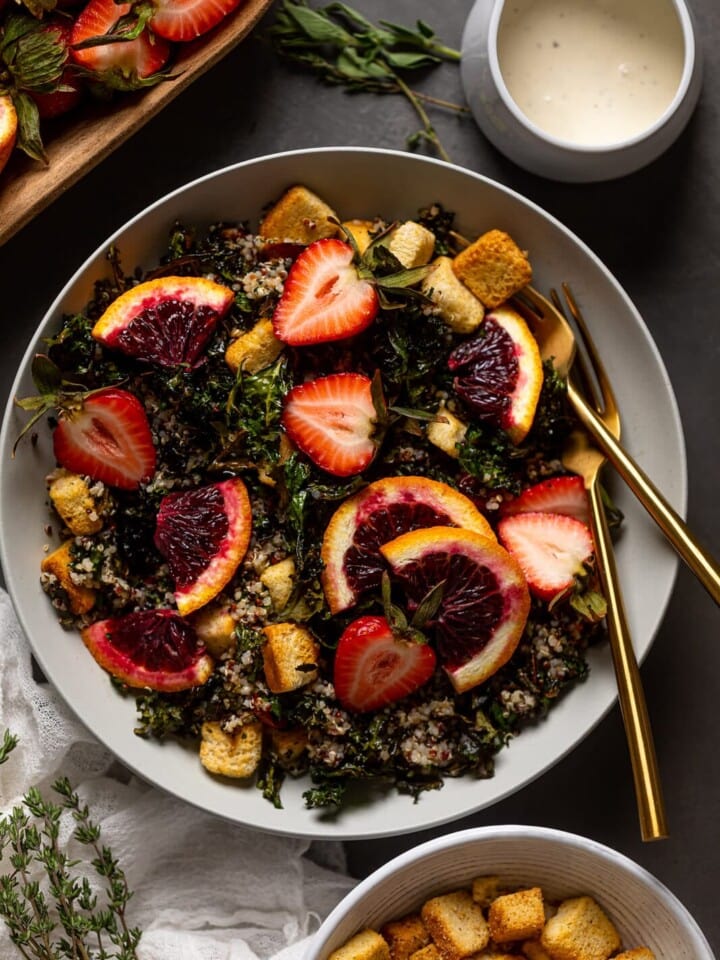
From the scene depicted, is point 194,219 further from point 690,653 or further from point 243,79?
point 690,653

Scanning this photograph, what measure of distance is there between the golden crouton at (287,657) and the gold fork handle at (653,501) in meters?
0.64

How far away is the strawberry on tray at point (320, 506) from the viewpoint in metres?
1.80

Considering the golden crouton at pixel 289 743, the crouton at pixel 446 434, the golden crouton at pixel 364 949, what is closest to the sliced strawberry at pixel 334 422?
the crouton at pixel 446 434

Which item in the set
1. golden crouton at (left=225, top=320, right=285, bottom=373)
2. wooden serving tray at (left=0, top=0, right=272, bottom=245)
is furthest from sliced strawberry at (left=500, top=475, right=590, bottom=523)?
wooden serving tray at (left=0, top=0, right=272, bottom=245)

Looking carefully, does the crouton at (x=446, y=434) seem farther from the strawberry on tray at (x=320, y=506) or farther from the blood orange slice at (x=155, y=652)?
the blood orange slice at (x=155, y=652)

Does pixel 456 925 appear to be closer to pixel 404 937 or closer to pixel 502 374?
pixel 404 937

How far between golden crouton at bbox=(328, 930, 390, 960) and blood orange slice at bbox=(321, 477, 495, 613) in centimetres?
58

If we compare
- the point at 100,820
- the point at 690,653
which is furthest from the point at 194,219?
the point at 690,653

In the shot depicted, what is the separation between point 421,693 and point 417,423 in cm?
50

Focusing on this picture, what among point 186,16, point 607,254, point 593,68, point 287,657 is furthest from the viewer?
point 607,254

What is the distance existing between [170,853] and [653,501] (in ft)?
3.79

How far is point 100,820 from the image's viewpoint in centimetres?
201

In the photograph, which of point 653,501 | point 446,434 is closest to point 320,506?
point 446,434

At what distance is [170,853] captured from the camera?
2.03 m
